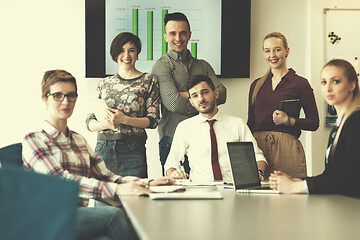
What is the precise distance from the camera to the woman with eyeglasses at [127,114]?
10.6 feet

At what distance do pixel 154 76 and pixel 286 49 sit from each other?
0.94 m

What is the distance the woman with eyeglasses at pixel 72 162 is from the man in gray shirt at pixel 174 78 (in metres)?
0.98

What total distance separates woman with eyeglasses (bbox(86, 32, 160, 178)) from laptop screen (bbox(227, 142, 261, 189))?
3.12 feet

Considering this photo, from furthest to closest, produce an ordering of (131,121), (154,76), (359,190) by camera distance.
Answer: (154,76), (131,121), (359,190)

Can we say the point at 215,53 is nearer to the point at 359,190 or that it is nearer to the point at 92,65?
the point at 92,65

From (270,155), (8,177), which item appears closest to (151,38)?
(270,155)

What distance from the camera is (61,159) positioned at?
7.55ft

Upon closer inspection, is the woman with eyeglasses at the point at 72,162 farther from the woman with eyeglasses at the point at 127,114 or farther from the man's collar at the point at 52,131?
the woman with eyeglasses at the point at 127,114

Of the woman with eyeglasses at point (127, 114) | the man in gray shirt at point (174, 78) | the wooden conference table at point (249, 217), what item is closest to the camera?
the wooden conference table at point (249, 217)

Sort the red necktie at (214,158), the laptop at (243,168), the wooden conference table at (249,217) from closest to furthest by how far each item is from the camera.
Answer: the wooden conference table at (249,217)
the laptop at (243,168)
the red necktie at (214,158)

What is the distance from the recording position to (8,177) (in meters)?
1.00

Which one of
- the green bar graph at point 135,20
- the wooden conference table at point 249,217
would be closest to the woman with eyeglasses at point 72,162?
the wooden conference table at point 249,217

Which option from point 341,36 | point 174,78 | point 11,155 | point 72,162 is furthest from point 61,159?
point 341,36

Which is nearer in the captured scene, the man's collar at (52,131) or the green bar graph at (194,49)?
the man's collar at (52,131)
